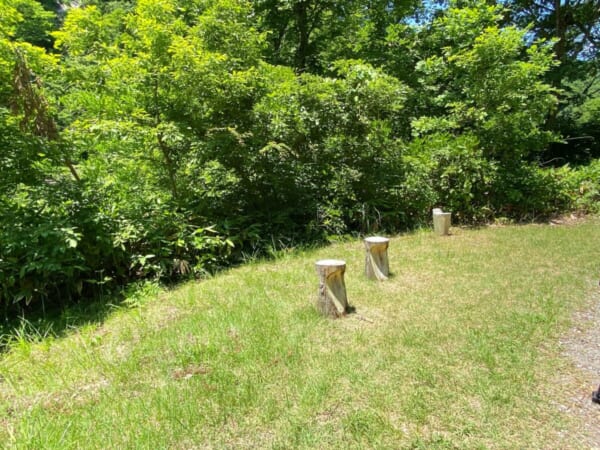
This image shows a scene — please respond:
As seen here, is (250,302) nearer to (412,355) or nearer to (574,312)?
(412,355)

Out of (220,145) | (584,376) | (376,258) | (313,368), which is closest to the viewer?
(584,376)

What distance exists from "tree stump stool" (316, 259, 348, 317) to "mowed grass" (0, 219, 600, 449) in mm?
107

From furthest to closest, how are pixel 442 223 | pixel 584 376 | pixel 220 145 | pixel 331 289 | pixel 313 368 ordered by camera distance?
pixel 442 223
pixel 220 145
pixel 331 289
pixel 313 368
pixel 584 376

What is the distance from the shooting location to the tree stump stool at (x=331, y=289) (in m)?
3.30

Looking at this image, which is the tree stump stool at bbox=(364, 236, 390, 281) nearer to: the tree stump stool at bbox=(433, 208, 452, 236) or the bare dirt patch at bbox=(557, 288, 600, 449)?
the bare dirt patch at bbox=(557, 288, 600, 449)

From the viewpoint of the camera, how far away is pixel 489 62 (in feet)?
21.6

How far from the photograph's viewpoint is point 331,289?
334cm

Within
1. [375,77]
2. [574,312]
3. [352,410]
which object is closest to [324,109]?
[375,77]

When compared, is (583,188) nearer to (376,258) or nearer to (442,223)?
(442,223)

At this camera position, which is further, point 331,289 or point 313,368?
point 331,289

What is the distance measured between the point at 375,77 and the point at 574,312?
177 inches

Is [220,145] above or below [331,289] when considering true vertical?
above

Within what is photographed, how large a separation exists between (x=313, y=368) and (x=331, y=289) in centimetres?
88

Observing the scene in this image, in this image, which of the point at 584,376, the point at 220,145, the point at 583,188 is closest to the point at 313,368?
the point at 584,376
